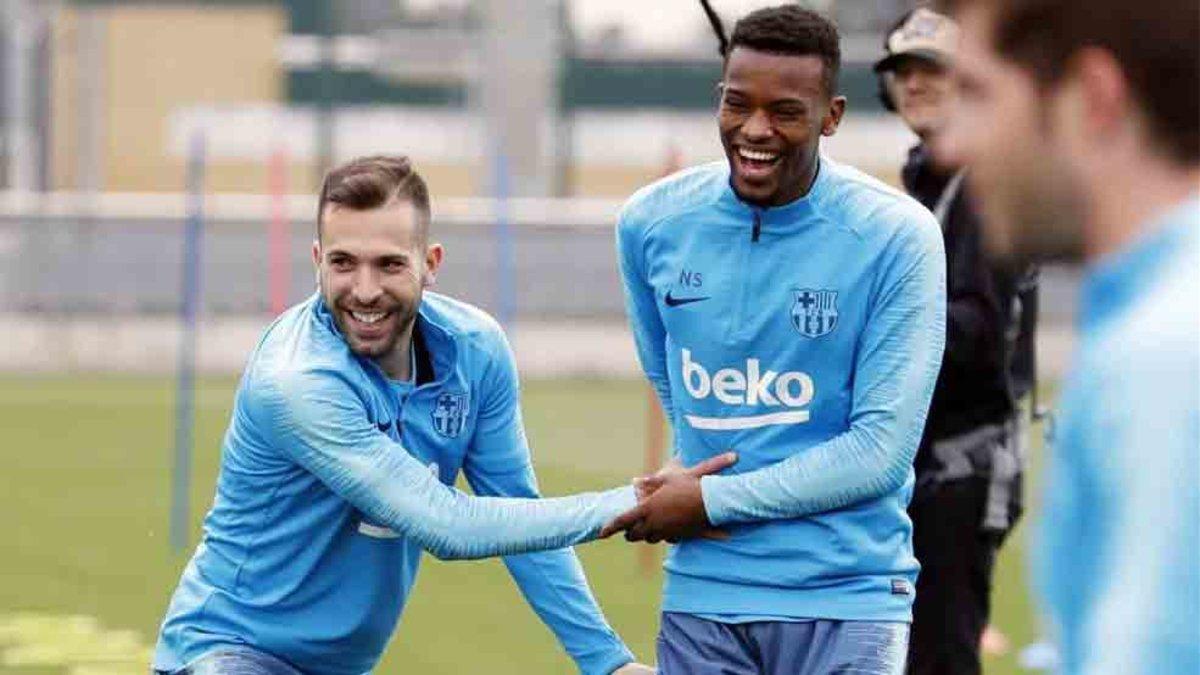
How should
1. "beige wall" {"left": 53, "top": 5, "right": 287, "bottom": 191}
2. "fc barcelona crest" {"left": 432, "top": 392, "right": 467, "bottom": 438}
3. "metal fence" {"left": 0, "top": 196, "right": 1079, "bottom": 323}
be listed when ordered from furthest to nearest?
Answer: "beige wall" {"left": 53, "top": 5, "right": 287, "bottom": 191} < "metal fence" {"left": 0, "top": 196, "right": 1079, "bottom": 323} < "fc barcelona crest" {"left": 432, "top": 392, "right": 467, "bottom": 438}

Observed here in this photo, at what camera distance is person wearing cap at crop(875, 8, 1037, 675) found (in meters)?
6.98

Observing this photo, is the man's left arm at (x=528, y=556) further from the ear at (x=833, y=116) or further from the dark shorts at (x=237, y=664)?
the ear at (x=833, y=116)

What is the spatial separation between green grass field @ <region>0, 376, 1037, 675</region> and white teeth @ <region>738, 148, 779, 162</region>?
5.23 m

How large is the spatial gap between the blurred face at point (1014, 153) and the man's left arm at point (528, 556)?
333 centimetres

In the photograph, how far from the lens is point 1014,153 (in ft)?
7.60

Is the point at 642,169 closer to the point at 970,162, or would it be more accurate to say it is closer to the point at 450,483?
the point at 450,483

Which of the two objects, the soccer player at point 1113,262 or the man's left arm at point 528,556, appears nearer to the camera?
the soccer player at point 1113,262

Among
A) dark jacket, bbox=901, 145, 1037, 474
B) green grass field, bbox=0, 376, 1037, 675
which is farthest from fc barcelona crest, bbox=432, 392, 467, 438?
green grass field, bbox=0, 376, 1037, 675

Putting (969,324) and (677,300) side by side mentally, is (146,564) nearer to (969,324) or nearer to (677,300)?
(969,324)

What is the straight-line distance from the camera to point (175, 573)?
1323 cm

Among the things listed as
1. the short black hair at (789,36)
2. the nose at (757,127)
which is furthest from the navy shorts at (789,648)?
the short black hair at (789,36)

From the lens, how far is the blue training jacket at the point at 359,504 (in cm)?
539

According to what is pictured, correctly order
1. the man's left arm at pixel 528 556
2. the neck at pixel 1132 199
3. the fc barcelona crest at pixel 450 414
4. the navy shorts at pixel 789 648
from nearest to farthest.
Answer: the neck at pixel 1132 199 → the navy shorts at pixel 789 648 → the fc barcelona crest at pixel 450 414 → the man's left arm at pixel 528 556

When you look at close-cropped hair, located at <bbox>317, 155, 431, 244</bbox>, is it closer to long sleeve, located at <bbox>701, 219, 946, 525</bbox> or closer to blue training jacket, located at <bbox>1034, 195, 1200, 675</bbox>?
long sleeve, located at <bbox>701, 219, 946, 525</bbox>
